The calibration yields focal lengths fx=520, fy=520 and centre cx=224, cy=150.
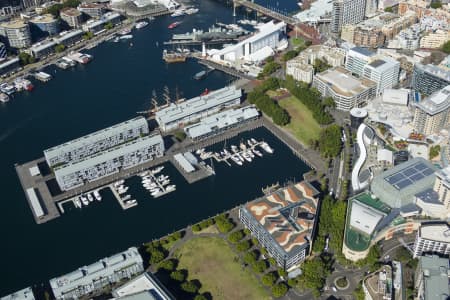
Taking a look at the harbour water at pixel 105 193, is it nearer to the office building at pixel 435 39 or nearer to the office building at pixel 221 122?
the office building at pixel 221 122

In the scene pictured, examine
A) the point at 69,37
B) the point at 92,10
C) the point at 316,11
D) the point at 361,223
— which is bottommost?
the point at 361,223

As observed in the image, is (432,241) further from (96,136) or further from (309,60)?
(96,136)

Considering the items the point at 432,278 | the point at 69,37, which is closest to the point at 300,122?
the point at 432,278

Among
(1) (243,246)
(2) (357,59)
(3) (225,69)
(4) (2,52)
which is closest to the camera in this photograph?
(1) (243,246)

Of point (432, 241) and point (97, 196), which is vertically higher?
point (432, 241)

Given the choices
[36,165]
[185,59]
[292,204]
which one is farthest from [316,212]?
[185,59]

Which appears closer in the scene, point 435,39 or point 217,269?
point 217,269

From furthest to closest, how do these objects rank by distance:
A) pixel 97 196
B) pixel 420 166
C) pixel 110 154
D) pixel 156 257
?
pixel 110 154 → pixel 97 196 → pixel 420 166 → pixel 156 257

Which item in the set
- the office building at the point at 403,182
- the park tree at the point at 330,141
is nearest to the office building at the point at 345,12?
the park tree at the point at 330,141
